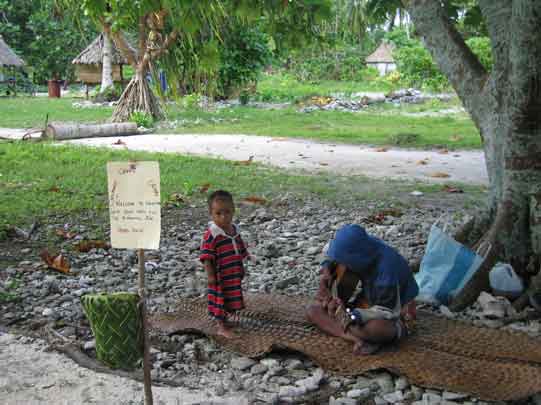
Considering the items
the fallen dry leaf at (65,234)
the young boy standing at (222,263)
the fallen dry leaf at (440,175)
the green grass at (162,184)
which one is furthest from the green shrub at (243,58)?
the young boy standing at (222,263)

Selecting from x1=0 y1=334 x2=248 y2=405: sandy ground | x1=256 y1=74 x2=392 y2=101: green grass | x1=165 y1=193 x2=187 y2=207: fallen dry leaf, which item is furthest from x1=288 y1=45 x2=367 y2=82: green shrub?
x1=0 y1=334 x2=248 y2=405: sandy ground

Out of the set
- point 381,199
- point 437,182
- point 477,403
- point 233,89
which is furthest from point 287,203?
point 233,89

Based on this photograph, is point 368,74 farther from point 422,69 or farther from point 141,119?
point 141,119

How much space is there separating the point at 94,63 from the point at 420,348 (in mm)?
26225

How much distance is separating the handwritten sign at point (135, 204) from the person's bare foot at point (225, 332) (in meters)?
1.28

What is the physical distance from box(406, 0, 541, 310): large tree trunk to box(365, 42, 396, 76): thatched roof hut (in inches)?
1534

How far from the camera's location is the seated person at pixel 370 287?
141 inches

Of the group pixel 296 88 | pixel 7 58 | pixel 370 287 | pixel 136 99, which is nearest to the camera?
pixel 370 287

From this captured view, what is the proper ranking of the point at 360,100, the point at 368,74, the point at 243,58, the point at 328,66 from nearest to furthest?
the point at 243,58 → the point at 360,100 → the point at 328,66 → the point at 368,74

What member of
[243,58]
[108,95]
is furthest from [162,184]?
[108,95]

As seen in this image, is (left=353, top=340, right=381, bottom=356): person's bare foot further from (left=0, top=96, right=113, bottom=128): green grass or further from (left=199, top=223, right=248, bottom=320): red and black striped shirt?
(left=0, top=96, right=113, bottom=128): green grass

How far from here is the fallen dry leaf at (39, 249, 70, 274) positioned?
5000 mm

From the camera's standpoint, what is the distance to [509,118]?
4.53 meters

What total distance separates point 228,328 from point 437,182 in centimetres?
554
